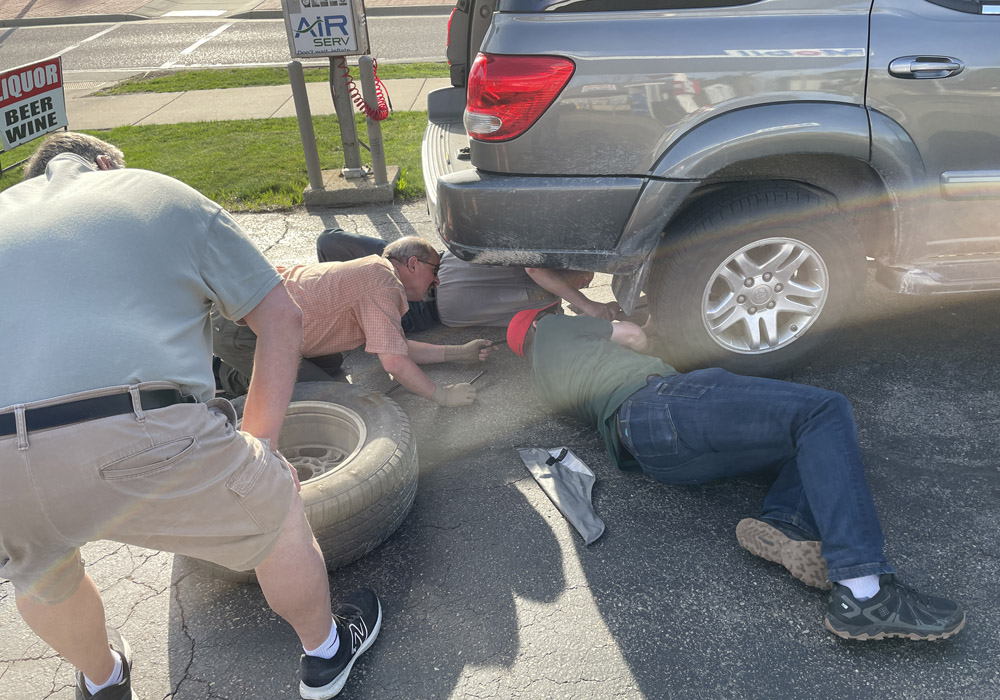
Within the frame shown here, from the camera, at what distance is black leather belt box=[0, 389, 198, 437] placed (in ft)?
5.42

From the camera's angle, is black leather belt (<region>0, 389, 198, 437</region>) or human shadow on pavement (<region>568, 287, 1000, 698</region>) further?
human shadow on pavement (<region>568, 287, 1000, 698</region>)

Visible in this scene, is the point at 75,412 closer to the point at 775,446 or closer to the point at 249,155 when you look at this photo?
the point at 775,446

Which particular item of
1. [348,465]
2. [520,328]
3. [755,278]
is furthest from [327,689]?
[755,278]

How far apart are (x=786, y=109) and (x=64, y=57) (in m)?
14.8

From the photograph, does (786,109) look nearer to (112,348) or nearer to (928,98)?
(928,98)

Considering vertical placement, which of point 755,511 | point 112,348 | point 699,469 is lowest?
point 755,511

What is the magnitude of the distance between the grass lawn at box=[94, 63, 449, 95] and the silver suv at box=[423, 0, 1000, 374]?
317 inches

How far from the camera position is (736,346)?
11.8ft

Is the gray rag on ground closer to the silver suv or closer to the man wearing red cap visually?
the man wearing red cap

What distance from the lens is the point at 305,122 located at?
6.15m

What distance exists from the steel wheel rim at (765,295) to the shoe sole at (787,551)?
1.15m

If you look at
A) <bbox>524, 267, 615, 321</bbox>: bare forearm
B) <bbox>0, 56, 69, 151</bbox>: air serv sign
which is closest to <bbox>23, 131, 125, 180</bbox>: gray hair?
<bbox>524, 267, 615, 321</bbox>: bare forearm

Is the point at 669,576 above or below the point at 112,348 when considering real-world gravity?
below

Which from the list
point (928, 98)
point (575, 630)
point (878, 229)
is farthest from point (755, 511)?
point (928, 98)
